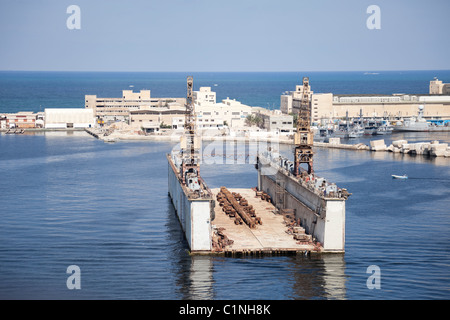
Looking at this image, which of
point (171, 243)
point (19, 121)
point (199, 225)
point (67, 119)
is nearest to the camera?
point (199, 225)

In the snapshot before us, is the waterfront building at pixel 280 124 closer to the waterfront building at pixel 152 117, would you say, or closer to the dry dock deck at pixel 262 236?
the waterfront building at pixel 152 117

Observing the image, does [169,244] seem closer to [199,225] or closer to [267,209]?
[199,225]

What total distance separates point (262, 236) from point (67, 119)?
303ft

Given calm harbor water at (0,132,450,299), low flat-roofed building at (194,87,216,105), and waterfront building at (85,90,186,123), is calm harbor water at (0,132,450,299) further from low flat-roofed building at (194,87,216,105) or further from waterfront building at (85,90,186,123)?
low flat-roofed building at (194,87,216,105)

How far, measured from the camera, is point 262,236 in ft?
135

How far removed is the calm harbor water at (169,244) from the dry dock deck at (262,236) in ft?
2.65

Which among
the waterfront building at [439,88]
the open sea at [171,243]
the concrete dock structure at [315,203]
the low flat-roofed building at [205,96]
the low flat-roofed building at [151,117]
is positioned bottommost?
the open sea at [171,243]

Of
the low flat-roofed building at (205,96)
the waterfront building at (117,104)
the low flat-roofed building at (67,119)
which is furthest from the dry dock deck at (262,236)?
the low flat-roofed building at (205,96)

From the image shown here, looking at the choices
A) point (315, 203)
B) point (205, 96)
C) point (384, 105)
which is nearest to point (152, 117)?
point (205, 96)

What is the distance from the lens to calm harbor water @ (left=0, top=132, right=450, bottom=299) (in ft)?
109

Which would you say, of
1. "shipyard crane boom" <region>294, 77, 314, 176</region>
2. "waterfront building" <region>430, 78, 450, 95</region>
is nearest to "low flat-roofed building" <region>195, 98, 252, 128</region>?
"shipyard crane boom" <region>294, 77, 314, 176</region>

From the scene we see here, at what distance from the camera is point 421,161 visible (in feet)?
273

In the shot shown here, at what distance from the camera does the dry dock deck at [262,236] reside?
38500 mm

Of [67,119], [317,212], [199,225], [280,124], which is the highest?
[67,119]
